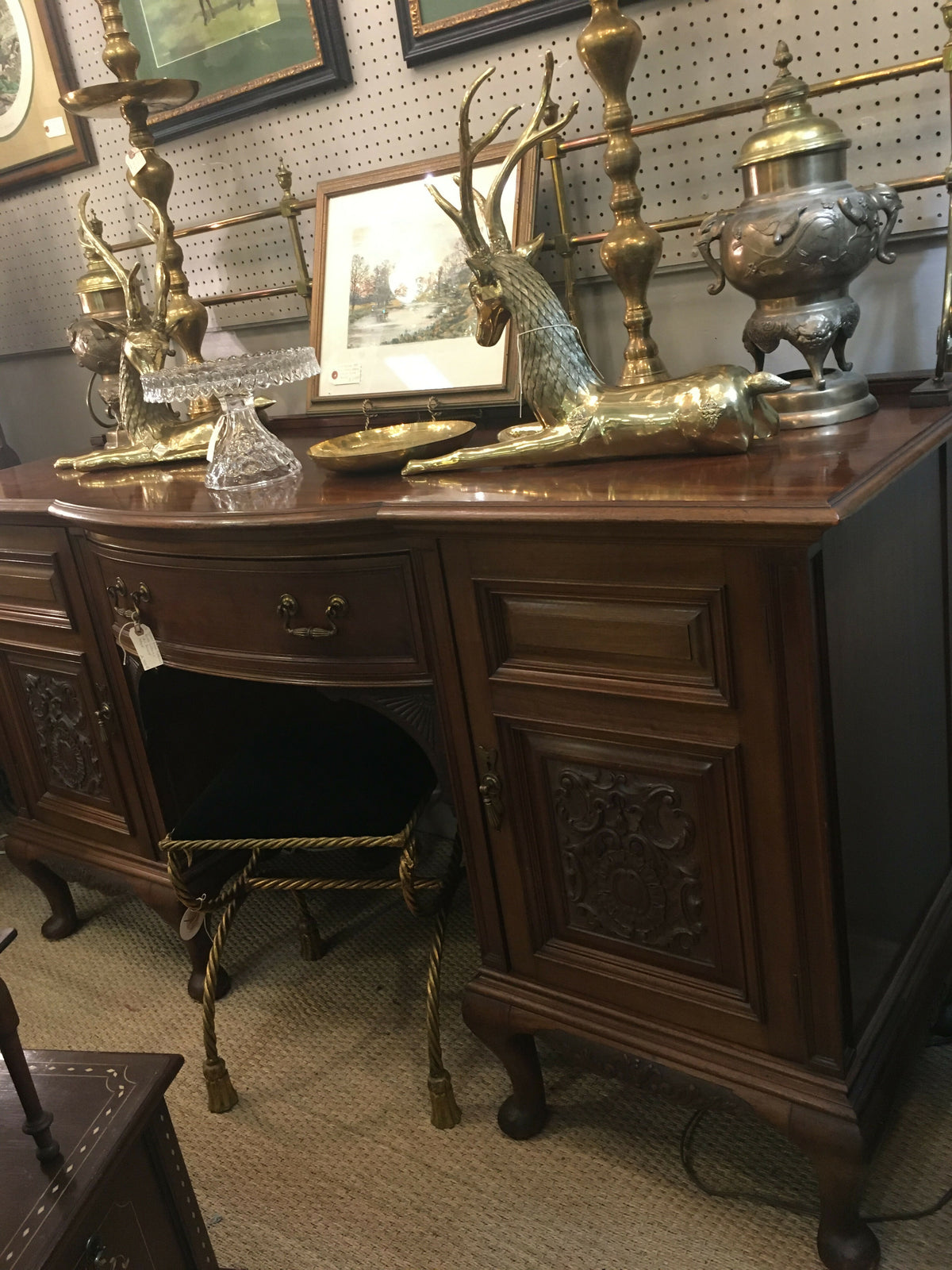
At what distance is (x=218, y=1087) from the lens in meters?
1.70

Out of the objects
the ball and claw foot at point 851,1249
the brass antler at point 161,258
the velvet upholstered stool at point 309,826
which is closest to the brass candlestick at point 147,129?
the brass antler at point 161,258

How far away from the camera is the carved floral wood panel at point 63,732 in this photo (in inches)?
76.6

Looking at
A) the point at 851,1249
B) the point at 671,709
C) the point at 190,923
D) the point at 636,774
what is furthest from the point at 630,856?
the point at 190,923

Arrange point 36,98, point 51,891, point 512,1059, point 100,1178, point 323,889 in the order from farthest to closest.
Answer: point 36,98
point 51,891
point 323,889
point 512,1059
point 100,1178

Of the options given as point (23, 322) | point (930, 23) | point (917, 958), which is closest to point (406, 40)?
point (930, 23)

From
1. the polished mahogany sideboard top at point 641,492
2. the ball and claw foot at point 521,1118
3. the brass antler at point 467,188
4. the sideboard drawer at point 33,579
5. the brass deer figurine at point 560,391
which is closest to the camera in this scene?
the polished mahogany sideboard top at point 641,492

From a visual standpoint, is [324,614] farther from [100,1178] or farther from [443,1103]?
[443,1103]

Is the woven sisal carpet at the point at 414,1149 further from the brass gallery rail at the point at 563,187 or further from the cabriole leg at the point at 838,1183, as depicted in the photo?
the brass gallery rail at the point at 563,187

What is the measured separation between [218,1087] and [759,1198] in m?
0.87

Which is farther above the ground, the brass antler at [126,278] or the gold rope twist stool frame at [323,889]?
the brass antler at [126,278]

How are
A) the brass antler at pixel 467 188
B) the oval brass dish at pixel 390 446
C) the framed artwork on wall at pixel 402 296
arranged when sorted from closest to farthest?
the brass antler at pixel 467 188 → the oval brass dish at pixel 390 446 → the framed artwork on wall at pixel 402 296

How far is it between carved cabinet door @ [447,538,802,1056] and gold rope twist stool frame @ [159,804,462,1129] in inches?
8.7

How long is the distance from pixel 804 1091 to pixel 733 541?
65 cm

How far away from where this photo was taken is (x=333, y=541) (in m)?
1.30
